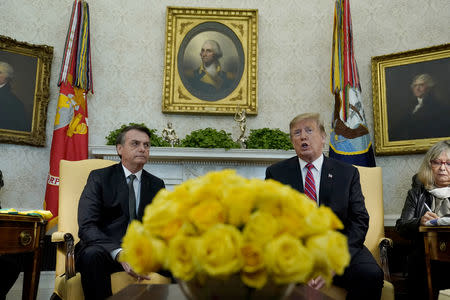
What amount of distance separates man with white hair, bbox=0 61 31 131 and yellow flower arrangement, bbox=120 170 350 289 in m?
4.27

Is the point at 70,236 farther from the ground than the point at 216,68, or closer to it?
closer to it

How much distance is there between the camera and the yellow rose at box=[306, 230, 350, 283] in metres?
1.02

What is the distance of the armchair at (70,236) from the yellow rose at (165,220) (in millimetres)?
1599

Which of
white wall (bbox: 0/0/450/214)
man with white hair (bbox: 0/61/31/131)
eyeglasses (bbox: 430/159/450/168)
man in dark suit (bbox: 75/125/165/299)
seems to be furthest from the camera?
white wall (bbox: 0/0/450/214)

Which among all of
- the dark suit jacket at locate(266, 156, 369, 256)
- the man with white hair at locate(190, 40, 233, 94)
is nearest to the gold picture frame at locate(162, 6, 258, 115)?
the man with white hair at locate(190, 40, 233, 94)

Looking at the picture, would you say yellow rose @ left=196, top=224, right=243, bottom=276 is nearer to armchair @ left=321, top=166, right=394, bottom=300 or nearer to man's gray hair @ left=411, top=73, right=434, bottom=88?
armchair @ left=321, top=166, right=394, bottom=300

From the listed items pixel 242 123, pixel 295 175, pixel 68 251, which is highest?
pixel 242 123

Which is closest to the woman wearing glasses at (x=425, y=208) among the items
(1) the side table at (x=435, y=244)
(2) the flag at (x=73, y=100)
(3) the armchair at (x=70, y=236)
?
(1) the side table at (x=435, y=244)

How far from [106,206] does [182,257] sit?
2.02 m

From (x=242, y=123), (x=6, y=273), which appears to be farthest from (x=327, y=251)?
(x=242, y=123)

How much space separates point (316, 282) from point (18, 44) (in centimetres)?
451

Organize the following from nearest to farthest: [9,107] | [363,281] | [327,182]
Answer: [363,281] → [327,182] → [9,107]

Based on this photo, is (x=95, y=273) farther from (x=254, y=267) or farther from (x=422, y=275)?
(x=422, y=275)

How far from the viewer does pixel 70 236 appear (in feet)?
8.77
